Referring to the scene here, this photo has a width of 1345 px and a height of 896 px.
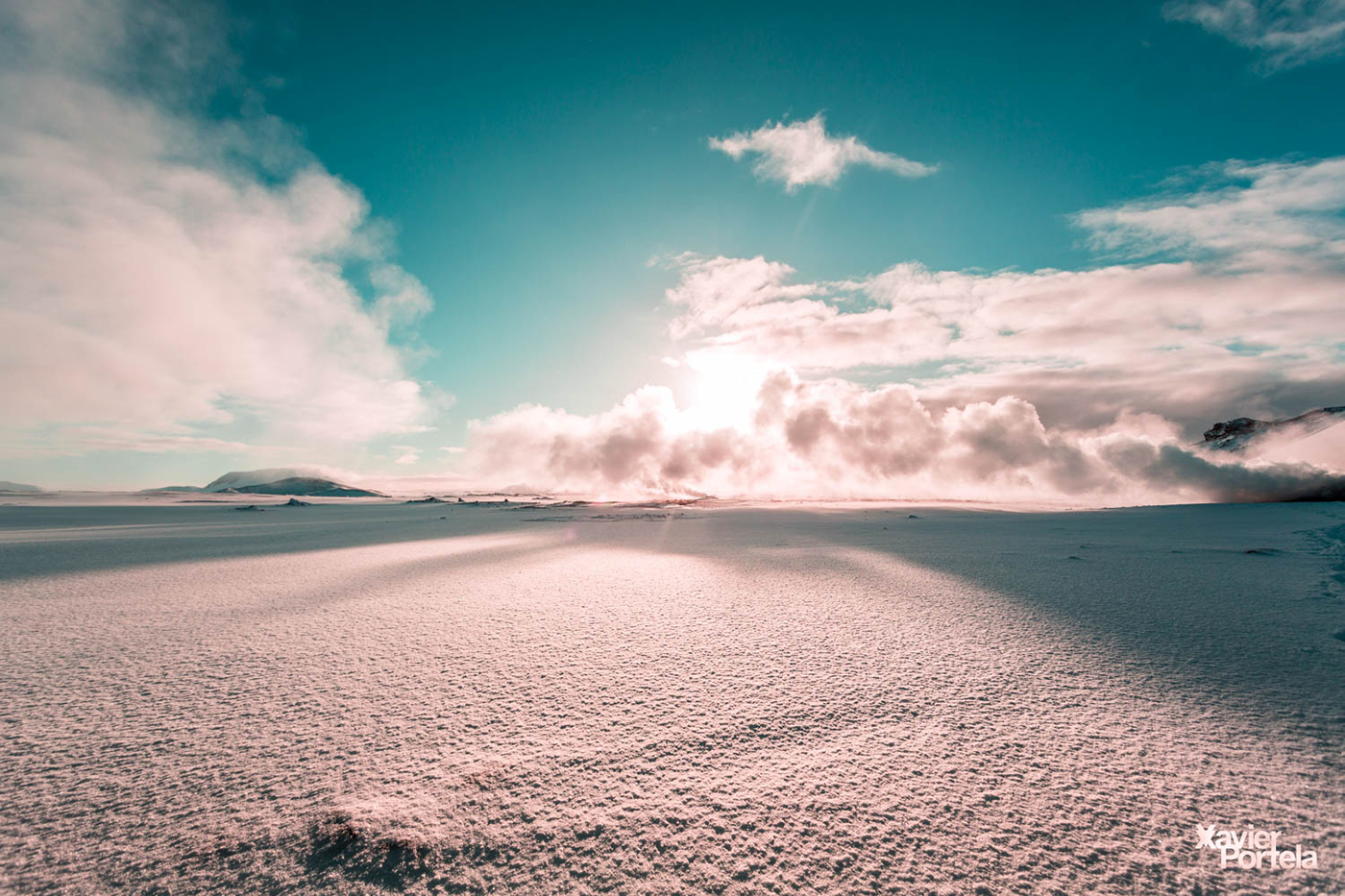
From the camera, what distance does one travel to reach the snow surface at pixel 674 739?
5.51 ft

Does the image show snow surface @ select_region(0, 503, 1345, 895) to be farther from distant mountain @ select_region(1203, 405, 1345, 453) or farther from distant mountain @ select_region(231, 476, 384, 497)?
distant mountain @ select_region(231, 476, 384, 497)

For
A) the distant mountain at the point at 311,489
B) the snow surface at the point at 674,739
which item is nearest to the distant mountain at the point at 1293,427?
the snow surface at the point at 674,739

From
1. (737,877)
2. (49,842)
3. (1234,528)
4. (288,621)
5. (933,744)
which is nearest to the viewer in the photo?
(737,877)

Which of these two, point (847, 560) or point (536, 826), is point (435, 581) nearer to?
point (536, 826)

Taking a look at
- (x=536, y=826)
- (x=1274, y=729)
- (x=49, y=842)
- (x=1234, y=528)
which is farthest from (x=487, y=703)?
(x=1234, y=528)

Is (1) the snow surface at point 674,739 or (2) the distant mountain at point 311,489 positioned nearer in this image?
(1) the snow surface at point 674,739

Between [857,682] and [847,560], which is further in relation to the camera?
[847,560]

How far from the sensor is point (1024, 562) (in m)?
7.38

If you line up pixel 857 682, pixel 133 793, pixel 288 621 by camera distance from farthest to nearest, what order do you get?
pixel 288 621, pixel 857 682, pixel 133 793

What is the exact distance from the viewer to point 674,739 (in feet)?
8.04

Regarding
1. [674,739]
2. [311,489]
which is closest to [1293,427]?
[674,739]

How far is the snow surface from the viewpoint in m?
1.68

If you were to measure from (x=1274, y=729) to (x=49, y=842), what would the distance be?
203 inches

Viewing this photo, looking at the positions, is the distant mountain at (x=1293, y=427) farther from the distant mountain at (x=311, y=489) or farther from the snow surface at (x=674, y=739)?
the distant mountain at (x=311, y=489)
